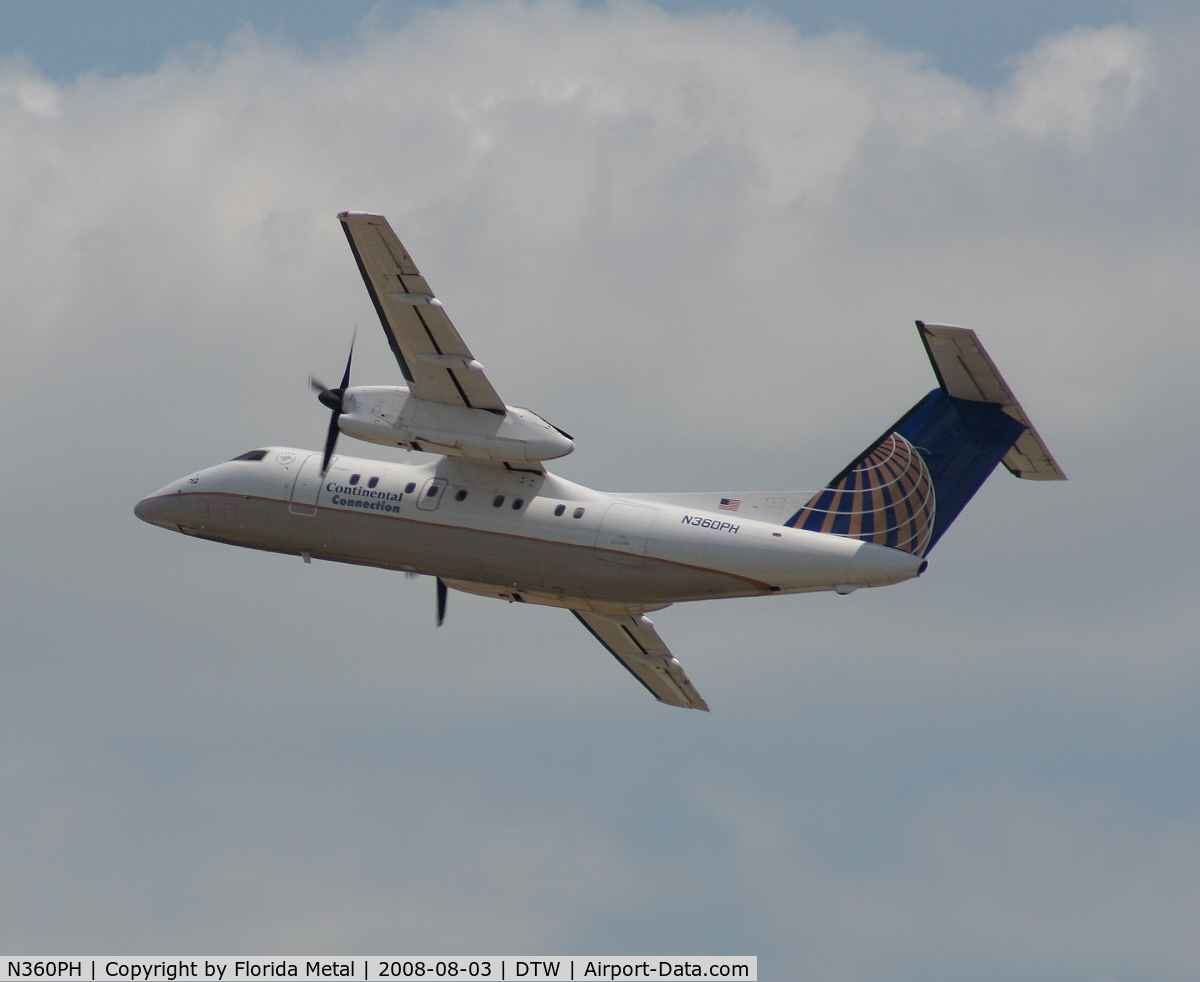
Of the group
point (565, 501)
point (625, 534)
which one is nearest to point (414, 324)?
point (565, 501)

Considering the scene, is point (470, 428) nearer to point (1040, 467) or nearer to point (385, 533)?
point (385, 533)

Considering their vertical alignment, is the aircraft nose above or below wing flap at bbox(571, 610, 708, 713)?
above

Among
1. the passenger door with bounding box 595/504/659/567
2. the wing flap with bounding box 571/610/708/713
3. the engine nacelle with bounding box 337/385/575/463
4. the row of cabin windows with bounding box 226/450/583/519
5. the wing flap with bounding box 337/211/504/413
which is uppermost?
the wing flap with bounding box 337/211/504/413

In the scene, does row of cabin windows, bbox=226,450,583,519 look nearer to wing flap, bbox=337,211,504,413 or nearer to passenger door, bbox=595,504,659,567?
passenger door, bbox=595,504,659,567

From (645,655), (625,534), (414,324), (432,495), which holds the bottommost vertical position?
(645,655)

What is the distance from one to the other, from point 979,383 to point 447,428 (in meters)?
10.1

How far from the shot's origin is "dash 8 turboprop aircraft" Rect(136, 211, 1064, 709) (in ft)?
111

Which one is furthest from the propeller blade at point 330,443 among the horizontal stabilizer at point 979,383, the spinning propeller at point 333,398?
the horizontal stabilizer at point 979,383

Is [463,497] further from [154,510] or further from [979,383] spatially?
[979,383]

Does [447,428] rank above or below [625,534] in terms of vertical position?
above

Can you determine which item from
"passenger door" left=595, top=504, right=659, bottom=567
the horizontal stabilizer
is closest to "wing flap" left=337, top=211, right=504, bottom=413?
"passenger door" left=595, top=504, right=659, bottom=567

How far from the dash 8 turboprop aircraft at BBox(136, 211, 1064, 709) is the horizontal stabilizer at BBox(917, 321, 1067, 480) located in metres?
0.04

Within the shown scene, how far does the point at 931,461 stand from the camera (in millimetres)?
34469

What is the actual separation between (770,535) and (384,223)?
900 cm
